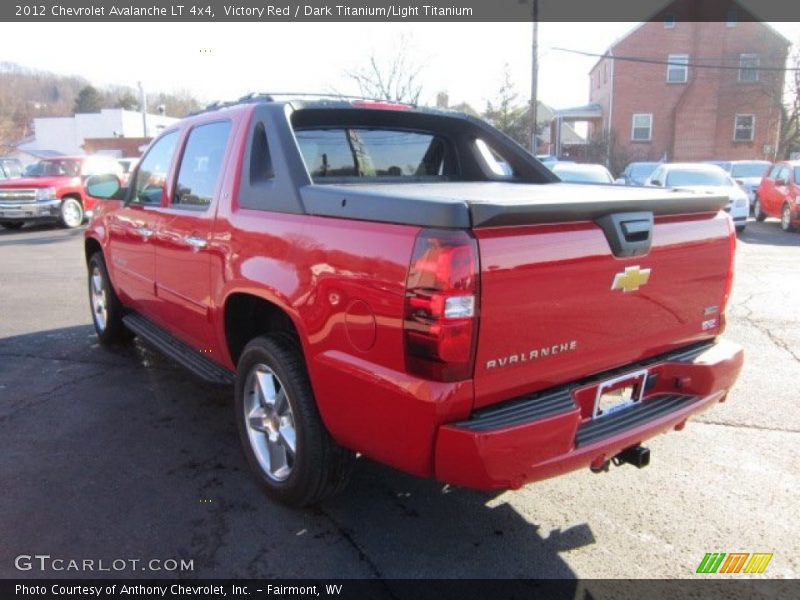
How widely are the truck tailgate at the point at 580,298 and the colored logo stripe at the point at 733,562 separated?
903 mm

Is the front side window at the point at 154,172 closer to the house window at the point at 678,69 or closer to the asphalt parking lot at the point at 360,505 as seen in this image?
the asphalt parking lot at the point at 360,505

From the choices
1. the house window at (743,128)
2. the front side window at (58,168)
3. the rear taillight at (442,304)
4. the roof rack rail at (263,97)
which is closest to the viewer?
the rear taillight at (442,304)

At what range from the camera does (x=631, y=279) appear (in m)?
2.53

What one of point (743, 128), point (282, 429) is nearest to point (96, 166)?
point (282, 429)

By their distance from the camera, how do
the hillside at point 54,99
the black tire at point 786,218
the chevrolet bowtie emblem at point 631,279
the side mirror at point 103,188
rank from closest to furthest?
the chevrolet bowtie emblem at point 631,279, the side mirror at point 103,188, the black tire at point 786,218, the hillside at point 54,99

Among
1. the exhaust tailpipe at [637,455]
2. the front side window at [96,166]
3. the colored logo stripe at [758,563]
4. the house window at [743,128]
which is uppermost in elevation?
the house window at [743,128]

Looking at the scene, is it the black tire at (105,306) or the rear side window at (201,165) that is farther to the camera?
the black tire at (105,306)

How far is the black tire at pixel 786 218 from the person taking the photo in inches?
551

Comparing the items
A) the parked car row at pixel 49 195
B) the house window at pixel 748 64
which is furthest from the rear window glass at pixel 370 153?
the house window at pixel 748 64

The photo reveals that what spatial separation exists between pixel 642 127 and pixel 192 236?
119ft

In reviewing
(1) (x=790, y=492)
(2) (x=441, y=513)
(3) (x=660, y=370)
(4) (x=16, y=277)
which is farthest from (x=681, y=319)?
(4) (x=16, y=277)

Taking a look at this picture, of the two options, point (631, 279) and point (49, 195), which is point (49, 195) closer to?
point (49, 195)

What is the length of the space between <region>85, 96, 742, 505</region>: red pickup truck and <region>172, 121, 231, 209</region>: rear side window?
16 millimetres

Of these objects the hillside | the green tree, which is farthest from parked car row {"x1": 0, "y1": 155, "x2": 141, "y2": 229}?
the green tree
